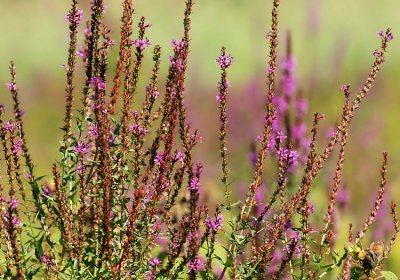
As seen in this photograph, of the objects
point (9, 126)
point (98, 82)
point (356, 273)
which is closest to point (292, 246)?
point (356, 273)

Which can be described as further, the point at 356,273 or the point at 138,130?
the point at 356,273

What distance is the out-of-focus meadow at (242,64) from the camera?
10797 millimetres

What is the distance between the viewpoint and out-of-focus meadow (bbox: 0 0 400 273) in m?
10.8

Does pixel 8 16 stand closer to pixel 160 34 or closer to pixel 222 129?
pixel 160 34

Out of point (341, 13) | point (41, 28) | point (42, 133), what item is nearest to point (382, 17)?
point (341, 13)

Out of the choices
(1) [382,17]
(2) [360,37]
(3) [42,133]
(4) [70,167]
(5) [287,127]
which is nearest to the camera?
(4) [70,167]

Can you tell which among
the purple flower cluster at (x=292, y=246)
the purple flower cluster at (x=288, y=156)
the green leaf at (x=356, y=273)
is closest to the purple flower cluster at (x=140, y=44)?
the purple flower cluster at (x=288, y=156)

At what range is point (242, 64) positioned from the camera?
22984 mm

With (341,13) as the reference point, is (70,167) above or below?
below

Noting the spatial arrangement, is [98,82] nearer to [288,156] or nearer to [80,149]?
[80,149]

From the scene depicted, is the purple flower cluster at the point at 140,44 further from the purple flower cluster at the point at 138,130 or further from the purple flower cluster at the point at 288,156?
the purple flower cluster at the point at 288,156

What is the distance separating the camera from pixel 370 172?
986cm

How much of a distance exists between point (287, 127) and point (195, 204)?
1999mm

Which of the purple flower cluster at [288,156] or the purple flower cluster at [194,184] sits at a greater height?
the purple flower cluster at [288,156]
